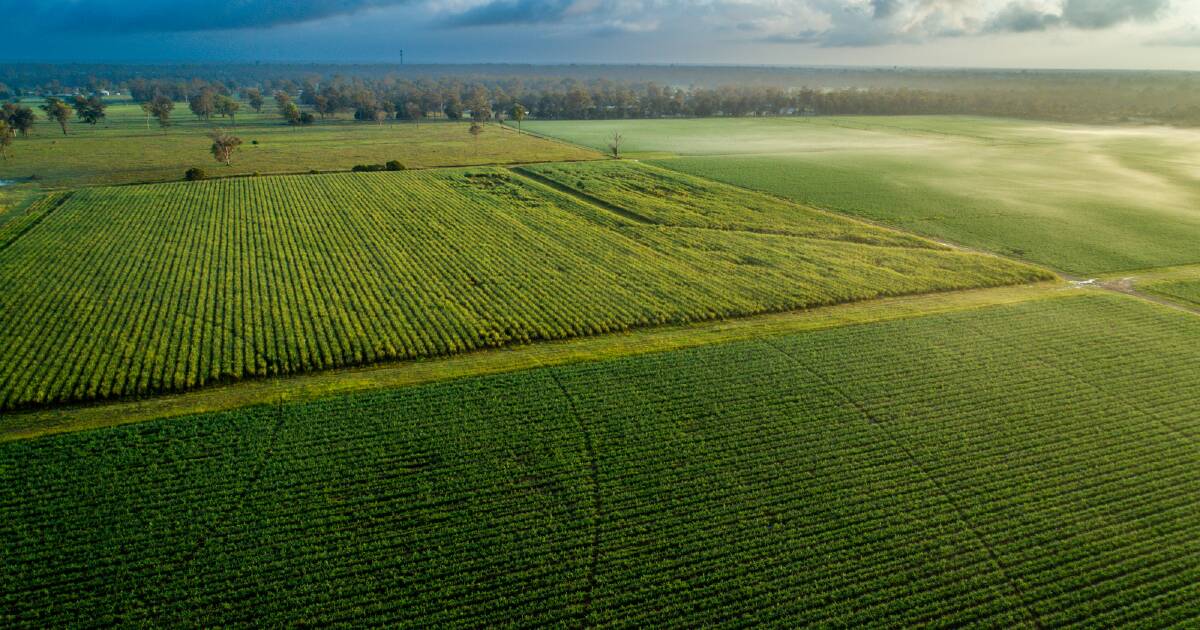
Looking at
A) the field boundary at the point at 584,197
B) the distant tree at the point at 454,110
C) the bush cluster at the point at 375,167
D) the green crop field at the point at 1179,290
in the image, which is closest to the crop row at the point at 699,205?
the field boundary at the point at 584,197

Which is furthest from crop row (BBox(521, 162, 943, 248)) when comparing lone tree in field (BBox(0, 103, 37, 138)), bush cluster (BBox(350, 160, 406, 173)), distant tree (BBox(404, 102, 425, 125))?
lone tree in field (BBox(0, 103, 37, 138))

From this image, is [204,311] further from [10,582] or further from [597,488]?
[597,488]

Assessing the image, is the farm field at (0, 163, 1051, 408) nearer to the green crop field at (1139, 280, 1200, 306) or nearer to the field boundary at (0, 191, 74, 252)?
the field boundary at (0, 191, 74, 252)

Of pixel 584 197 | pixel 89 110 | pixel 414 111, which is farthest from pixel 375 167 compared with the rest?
pixel 89 110

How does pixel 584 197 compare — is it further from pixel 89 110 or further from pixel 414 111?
pixel 89 110

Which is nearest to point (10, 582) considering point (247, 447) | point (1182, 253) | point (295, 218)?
point (247, 447)

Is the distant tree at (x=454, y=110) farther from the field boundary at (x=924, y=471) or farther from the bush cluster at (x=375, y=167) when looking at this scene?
the field boundary at (x=924, y=471)
